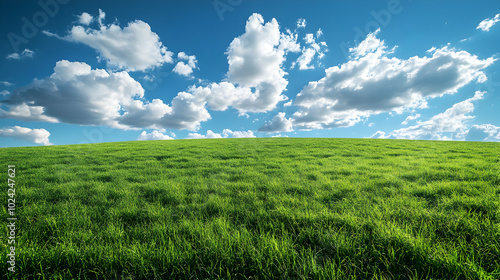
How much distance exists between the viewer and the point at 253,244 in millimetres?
2477

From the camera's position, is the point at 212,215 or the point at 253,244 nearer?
the point at 253,244

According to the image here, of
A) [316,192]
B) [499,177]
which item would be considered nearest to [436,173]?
[499,177]

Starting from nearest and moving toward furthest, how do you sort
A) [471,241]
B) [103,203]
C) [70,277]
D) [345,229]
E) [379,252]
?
[70,277] → [379,252] → [471,241] → [345,229] → [103,203]

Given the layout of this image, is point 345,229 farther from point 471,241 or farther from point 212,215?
point 212,215

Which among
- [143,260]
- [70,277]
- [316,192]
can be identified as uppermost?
[316,192]

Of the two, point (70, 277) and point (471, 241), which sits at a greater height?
point (471, 241)

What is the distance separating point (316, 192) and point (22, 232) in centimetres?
522

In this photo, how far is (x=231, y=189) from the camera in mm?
4809

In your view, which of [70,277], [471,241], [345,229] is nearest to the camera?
[70,277]

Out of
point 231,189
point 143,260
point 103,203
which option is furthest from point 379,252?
Result: point 103,203

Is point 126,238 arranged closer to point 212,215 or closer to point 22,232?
point 212,215

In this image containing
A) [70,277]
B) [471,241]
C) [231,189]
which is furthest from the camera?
[231,189]

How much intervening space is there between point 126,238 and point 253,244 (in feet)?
6.09

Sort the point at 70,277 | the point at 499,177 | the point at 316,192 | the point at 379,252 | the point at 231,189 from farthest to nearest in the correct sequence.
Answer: the point at 499,177, the point at 231,189, the point at 316,192, the point at 379,252, the point at 70,277
